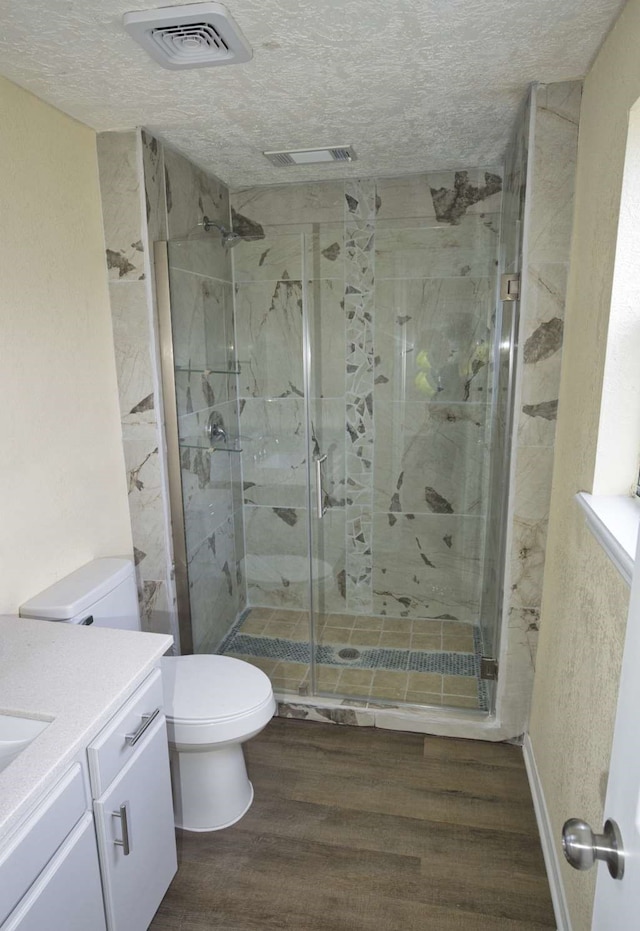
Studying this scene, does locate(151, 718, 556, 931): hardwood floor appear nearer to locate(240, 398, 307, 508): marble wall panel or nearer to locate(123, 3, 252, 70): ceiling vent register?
locate(240, 398, 307, 508): marble wall panel

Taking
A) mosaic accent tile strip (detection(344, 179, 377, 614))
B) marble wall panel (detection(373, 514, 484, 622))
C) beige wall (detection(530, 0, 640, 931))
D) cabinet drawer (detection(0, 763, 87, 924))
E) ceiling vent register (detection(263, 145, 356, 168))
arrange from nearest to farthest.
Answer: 1. cabinet drawer (detection(0, 763, 87, 924))
2. beige wall (detection(530, 0, 640, 931))
3. ceiling vent register (detection(263, 145, 356, 168))
4. mosaic accent tile strip (detection(344, 179, 377, 614))
5. marble wall panel (detection(373, 514, 484, 622))

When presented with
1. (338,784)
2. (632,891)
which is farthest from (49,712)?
(338,784)

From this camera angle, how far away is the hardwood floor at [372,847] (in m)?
1.71

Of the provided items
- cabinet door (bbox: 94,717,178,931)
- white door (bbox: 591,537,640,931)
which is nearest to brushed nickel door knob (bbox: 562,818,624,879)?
white door (bbox: 591,537,640,931)

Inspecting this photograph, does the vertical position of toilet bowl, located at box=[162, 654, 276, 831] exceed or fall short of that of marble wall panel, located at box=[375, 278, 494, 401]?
it falls short

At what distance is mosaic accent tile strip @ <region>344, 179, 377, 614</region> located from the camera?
9.87 ft

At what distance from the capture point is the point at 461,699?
2.61m

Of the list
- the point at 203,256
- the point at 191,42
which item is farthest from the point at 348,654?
the point at 191,42

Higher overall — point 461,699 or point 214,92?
point 214,92

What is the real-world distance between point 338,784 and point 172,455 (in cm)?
145

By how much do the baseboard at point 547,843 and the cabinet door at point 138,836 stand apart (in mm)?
1104

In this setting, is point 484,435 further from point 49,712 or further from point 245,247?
point 49,712

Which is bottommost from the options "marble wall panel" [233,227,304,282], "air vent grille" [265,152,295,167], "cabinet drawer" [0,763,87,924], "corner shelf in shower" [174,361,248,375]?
"cabinet drawer" [0,763,87,924]

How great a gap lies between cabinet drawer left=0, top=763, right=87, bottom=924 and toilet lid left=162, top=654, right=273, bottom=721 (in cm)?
66
